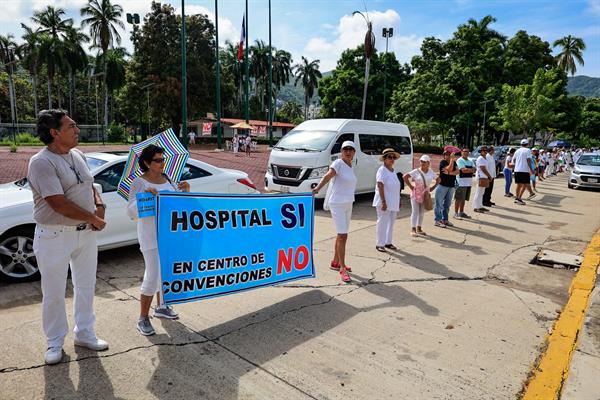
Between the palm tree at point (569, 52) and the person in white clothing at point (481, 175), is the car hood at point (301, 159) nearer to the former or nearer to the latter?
the person in white clothing at point (481, 175)

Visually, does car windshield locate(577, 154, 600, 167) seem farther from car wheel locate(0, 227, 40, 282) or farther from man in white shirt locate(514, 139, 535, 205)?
car wheel locate(0, 227, 40, 282)

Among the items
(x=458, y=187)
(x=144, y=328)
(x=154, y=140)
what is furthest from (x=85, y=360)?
(x=458, y=187)

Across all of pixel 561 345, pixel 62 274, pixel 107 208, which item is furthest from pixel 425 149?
pixel 62 274

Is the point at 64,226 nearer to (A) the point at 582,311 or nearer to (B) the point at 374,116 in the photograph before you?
(A) the point at 582,311

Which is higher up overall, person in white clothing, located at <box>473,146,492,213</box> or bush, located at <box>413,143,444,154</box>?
bush, located at <box>413,143,444,154</box>

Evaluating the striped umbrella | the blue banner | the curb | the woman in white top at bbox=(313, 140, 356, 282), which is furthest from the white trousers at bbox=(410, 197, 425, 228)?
the striped umbrella

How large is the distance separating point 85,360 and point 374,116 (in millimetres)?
53371

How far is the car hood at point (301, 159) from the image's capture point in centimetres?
1002

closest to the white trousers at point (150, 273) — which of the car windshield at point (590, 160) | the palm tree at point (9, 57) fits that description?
the car windshield at point (590, 160)

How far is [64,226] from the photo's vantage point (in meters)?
3.02

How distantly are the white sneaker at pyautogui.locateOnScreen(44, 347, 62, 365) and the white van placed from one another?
7245 mm

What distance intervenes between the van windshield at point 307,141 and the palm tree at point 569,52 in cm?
6763

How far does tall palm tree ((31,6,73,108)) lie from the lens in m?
48.6

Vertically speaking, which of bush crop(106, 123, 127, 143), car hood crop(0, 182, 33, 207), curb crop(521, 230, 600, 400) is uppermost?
bush crop(106, 123, 127, 143)
